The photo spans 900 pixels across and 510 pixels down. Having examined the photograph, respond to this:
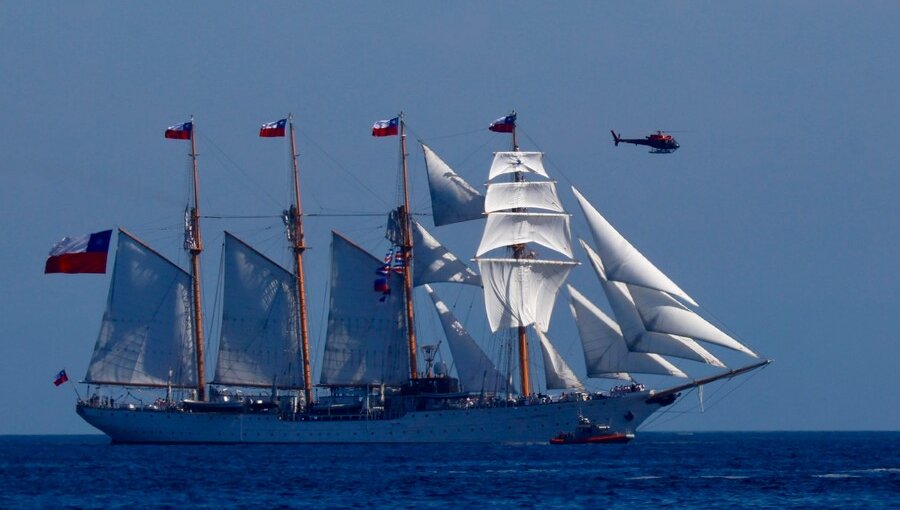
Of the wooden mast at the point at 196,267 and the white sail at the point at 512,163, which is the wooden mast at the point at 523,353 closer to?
the white sail at the point at 512,163

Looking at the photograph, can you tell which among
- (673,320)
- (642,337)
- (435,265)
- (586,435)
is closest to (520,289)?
(435,265)

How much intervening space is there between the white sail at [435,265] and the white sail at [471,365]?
333cm

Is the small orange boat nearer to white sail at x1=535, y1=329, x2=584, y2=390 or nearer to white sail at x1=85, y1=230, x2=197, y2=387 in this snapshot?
white sail at x1=535, y1=329, x2=584, y2=390

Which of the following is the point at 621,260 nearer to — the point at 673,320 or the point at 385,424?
the point at 673,320

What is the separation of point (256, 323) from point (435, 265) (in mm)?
13100

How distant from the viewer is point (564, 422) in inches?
4385

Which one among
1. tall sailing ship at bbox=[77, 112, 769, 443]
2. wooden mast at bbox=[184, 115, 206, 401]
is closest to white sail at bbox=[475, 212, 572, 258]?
tall sailing ship at bbox=[77, 112, 769, 443]

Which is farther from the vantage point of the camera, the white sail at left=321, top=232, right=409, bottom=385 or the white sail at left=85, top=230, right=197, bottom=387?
the white sail at left=85, top=230, right=197, bottom=387

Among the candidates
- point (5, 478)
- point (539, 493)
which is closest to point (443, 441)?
point (5, 478)

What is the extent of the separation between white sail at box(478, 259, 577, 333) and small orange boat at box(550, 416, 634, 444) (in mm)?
7536

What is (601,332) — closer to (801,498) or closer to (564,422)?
(564,422)

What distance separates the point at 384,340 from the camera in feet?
383

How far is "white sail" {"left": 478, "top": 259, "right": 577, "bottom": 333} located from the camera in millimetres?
115125

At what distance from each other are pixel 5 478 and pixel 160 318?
99.7 ft
